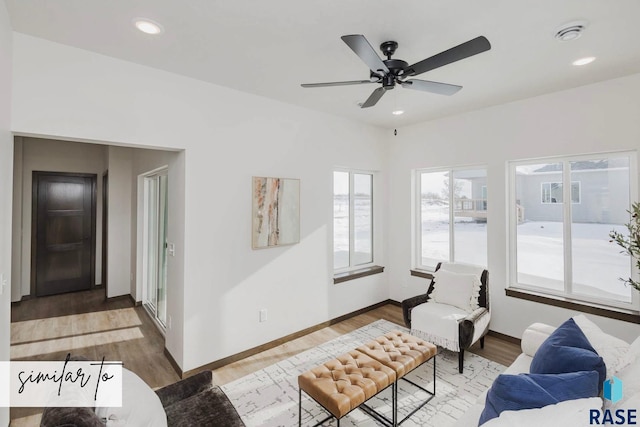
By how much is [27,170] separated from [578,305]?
796 centimetres

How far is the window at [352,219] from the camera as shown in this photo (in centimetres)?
433

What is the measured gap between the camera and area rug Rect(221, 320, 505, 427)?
231 centimetres

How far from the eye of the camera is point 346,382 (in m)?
2.03

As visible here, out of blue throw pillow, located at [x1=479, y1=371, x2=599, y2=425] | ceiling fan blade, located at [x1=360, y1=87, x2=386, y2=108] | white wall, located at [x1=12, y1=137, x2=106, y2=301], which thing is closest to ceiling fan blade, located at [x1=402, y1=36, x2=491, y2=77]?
ceiling fan blade, located at [x1=360, y1=87, x2=386, y2=108]

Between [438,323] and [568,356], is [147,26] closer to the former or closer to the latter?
[568,356]

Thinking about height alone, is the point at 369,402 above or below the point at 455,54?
below

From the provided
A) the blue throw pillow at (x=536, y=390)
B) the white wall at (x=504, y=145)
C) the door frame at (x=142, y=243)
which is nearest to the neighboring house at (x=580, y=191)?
the white wall at (x=504, y=145)

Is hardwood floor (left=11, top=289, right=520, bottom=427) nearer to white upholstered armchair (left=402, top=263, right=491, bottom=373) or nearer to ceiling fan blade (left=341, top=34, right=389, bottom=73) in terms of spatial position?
white upholstered armchair (left=402, top=263, right=491, bottom=373)

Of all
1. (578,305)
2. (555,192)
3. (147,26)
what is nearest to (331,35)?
(147,26)

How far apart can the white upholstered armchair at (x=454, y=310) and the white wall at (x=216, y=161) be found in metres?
1.19

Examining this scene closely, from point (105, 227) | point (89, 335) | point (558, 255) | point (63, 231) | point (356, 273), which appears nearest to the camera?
point (558, 255)

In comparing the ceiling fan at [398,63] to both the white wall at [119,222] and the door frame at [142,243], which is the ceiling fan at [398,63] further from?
the white wall at [119,222]

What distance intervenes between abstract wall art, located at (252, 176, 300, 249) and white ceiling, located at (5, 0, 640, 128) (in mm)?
1042

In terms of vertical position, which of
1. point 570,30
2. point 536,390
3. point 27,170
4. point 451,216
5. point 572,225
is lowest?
point 536,390
